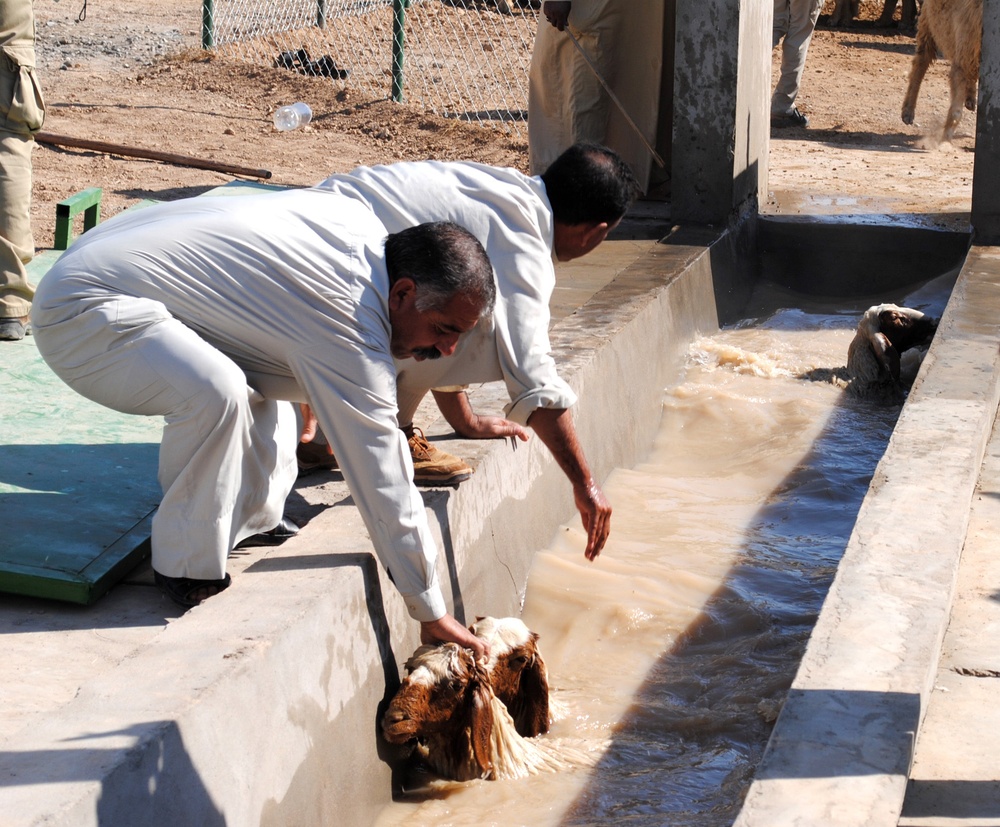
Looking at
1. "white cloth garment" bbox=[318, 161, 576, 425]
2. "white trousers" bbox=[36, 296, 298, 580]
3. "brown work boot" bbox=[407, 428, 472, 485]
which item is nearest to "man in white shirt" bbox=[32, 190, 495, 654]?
"white trousers" bbox=[36, 296, 298, 580]

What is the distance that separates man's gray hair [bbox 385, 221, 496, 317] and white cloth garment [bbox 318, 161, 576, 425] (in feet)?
1.65

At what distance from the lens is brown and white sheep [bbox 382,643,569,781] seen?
3.42 m

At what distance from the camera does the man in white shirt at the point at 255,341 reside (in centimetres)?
312

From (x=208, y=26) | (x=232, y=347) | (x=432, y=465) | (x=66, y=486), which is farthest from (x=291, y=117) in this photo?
(x=232, y=347)

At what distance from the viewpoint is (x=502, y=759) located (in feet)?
11.7

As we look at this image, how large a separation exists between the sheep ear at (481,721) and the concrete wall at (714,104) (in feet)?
16.7

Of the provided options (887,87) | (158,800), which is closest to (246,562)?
(158,800)

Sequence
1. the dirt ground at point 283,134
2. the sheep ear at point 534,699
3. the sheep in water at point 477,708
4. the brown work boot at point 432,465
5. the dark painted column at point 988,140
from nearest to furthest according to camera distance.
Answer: the sheep in water at point 477,708 → the sheep ear at point 534,699 → the brown work boot at point 432,465 → the dark painted column at point 988,140 → the dirt ground at point 283,134

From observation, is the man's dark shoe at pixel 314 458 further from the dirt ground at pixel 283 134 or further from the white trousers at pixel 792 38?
the white trousers at pixel 792 38

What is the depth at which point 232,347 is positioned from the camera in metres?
3.45

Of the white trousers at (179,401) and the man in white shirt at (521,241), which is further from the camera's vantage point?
the man in white shirt at (521,241)

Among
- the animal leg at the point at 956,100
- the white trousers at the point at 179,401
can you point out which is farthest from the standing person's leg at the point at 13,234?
the animal leg at the point at 956,100

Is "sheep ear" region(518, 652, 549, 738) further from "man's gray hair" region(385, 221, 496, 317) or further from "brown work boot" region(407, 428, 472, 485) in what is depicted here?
"man's gray hair" region(385, 221, 496, 317)

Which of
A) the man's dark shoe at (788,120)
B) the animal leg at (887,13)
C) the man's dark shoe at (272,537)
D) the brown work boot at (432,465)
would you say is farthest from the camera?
the animal leg at (887,13)
